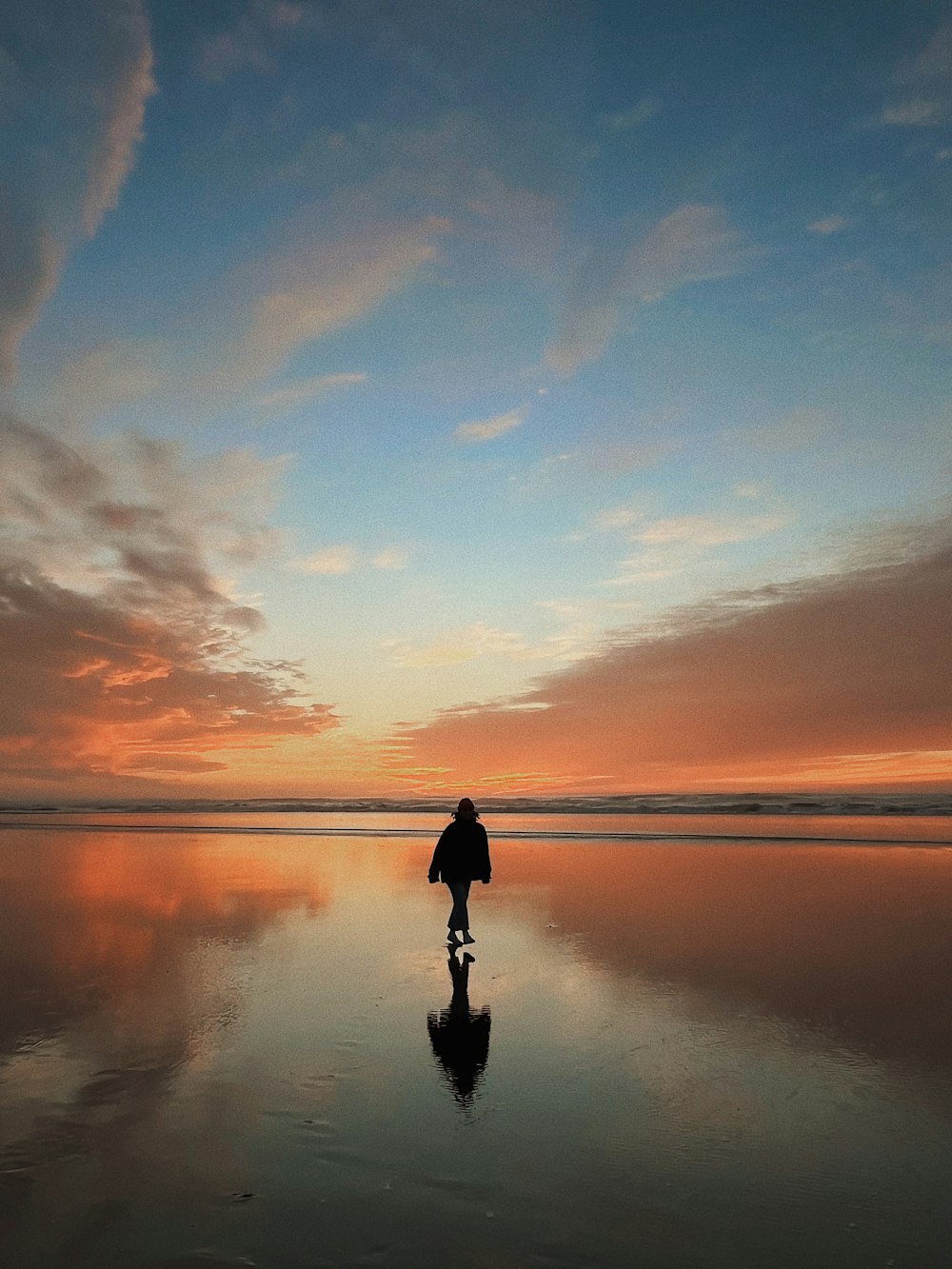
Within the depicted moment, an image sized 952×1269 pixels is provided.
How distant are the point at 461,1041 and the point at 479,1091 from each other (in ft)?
4.21

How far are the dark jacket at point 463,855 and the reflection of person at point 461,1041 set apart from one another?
2.87 meters

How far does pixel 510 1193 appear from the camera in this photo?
4801mm

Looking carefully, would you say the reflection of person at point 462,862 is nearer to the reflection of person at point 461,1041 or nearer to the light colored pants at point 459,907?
the light colored pants at point 459,907

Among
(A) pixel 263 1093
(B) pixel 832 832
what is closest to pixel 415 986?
(A) pixel 263 1093

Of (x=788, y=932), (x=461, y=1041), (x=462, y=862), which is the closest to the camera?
(x=461, y=1041)

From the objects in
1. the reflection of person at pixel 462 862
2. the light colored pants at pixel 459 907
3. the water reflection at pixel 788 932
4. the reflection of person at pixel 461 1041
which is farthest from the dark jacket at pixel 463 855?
the reflection of person at pixel 461 1041

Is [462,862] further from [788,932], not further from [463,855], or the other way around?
[788,932]

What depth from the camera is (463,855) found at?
41.9 ft

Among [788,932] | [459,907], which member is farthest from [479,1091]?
[788,932]

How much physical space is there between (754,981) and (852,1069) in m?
3.08

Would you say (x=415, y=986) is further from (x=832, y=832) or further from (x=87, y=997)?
(x=832, y=832)

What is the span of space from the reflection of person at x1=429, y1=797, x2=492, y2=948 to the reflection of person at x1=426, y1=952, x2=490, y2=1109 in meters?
2.62

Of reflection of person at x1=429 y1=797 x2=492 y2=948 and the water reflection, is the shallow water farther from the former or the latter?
reflection of person at x1=429 y1=797 x2=492 y2=948

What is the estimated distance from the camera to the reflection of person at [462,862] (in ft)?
41.2
